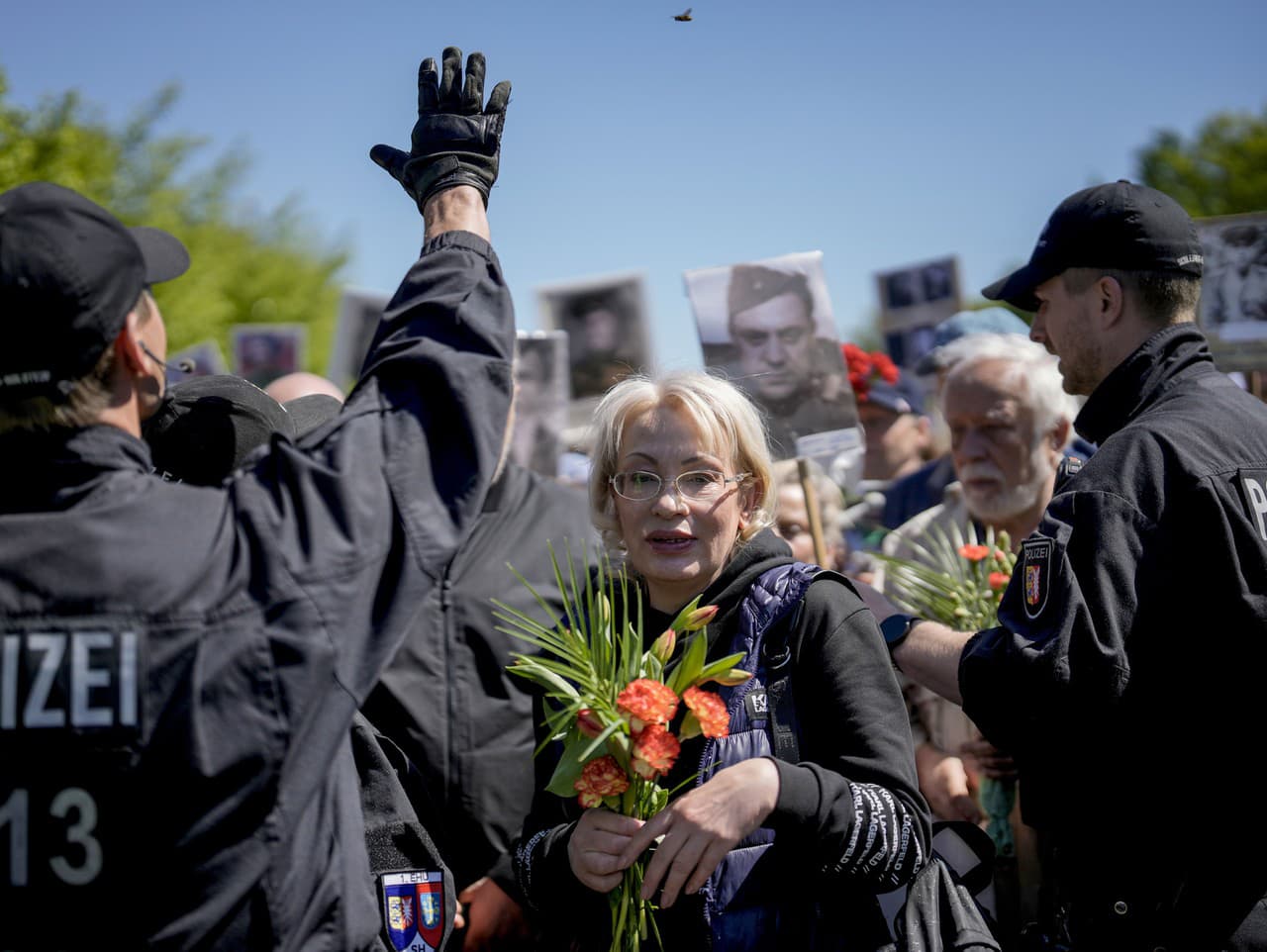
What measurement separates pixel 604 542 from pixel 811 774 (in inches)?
37.5

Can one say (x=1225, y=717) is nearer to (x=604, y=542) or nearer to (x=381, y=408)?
(x=604, y=542)

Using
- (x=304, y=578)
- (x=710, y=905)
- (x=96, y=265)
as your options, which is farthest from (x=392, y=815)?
(x=96, y=265)

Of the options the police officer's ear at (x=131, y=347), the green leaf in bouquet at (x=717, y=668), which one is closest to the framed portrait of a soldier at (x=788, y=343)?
the green leaf in bouquet at (x=717, y=668)

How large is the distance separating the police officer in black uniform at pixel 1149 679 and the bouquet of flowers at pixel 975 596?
2.44 ft

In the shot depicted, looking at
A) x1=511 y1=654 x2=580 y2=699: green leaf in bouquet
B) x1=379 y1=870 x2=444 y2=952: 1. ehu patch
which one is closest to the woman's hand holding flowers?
x1=511 y1=654 x2=580 y2=699: green leaf in bouquet

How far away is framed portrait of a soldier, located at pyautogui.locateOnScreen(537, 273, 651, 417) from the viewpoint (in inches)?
284

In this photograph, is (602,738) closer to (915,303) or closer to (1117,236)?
(1117,236)

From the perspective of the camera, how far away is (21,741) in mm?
1673

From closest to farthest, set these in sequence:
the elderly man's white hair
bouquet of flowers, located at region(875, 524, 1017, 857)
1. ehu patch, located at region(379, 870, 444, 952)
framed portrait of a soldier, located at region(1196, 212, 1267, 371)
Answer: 1. 1. ehu patch, located at region(379, 870, 444, 952)
2. bouquet of flowers, located at region(875, 524, 1017, 857)
3. the elderly man's white hair
4. framed portrait of a soldier, located at region(1196, 212, 1267, 371)

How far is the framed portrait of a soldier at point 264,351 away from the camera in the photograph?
36.8 feet

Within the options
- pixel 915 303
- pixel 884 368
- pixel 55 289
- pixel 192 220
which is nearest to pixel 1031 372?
pixel 884 368

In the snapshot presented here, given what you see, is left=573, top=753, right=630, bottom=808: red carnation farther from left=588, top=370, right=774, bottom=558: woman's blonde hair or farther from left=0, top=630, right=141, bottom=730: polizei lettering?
left=0, top=630, right=141, bottom=730: polizei lettering

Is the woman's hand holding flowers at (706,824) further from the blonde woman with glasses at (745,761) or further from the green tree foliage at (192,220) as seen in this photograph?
the green tree foliage at (192,220)

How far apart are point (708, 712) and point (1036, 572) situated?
0.87 meters
